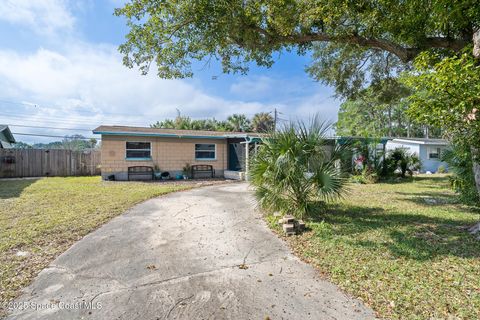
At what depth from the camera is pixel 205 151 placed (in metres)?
16.5

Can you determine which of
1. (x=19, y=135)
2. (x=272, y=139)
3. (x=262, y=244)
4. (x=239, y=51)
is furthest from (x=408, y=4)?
(x=19, y=135)

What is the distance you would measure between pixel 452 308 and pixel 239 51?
7.11 metres

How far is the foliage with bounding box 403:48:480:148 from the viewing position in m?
2.99

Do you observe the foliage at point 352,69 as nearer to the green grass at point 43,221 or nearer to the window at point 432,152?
the green grass at point 43,221

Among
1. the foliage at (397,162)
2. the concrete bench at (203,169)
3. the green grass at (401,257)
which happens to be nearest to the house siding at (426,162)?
the foliage at (397,162)

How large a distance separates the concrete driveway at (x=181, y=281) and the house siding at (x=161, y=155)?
30.6 feet

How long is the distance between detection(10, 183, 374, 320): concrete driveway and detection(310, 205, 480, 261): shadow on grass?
5.17ft

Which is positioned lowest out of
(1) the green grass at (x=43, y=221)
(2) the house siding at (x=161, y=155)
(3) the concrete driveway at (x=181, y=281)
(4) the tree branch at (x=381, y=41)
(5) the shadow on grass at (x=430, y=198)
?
(3) the concrete driveway at (x=181, y=281)

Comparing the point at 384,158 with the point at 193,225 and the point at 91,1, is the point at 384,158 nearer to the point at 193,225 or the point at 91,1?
the point at 193,225

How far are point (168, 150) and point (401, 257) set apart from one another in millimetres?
13338

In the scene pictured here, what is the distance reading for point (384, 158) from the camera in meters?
15.8

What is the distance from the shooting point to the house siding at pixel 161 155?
13984 millimetres

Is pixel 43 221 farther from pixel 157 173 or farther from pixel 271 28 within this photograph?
pixel 157 173

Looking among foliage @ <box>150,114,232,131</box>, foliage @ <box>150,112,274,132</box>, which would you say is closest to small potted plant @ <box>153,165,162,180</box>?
foliage @ <box>150,114,232,131</box>
